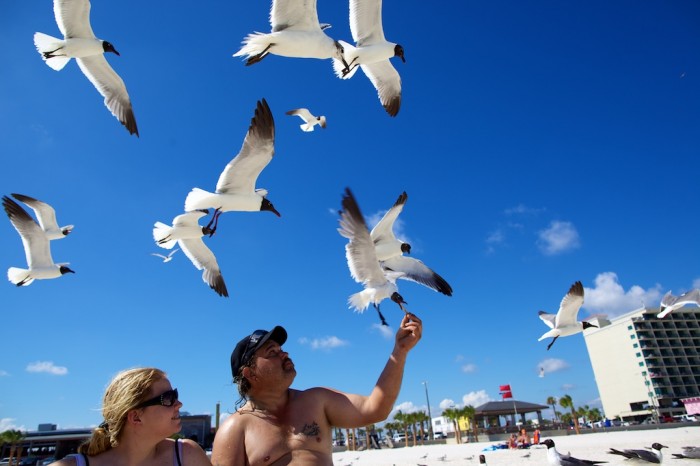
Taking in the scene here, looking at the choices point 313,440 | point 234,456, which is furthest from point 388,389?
point 234,456

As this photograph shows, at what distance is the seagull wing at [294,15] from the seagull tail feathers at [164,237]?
3409 mm

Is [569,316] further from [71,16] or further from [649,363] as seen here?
[649,363]

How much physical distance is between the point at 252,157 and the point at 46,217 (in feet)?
21.8

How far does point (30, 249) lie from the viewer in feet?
30.1

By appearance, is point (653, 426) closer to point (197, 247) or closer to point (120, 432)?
point (197, 247)

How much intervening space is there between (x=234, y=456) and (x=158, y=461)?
21.0 inches

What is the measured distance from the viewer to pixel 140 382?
196 cm

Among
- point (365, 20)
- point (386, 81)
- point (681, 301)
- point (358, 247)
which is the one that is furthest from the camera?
point (681, 301)

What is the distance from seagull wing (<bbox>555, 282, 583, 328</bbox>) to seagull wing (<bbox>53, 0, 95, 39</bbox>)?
10.1 meters

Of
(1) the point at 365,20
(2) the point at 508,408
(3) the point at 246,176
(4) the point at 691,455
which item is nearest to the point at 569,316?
(4) the point at 691,455

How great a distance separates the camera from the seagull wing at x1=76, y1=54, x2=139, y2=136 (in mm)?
7758

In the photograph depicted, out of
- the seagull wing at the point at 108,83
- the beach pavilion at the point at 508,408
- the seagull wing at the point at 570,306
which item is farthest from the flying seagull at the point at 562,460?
the beach pavilion at the point at 508,408

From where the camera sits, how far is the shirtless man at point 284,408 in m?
2.41

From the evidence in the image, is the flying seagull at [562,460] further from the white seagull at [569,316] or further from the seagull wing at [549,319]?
the seagull wing at [549,319]
